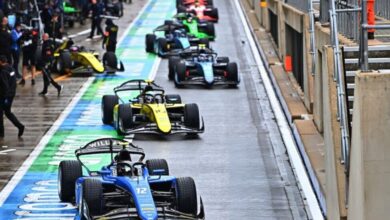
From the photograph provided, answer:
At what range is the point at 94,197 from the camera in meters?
15.6

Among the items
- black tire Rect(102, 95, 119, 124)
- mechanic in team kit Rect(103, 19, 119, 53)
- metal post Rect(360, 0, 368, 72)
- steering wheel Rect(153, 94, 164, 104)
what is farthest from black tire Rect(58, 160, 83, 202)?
mechanic in team kit Rect(103, 19, 119, 53)

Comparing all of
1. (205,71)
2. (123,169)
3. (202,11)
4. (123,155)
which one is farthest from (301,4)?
(202,11)

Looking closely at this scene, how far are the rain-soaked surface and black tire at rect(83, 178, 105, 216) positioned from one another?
159cm

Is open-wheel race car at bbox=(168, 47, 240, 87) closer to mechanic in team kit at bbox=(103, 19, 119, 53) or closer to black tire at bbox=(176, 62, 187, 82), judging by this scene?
black tire at bbox=(176, 62, 187, 82)

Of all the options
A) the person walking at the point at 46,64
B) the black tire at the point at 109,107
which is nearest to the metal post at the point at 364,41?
the black tire at the point at 109,107

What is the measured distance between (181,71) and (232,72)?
1346 mm

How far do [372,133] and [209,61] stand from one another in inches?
748

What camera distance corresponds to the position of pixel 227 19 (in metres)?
56.9

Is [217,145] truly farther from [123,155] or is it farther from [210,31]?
[210,31]

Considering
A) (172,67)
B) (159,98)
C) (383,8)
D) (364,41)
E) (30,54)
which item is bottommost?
(172,67)

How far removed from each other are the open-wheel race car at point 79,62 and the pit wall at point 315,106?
15.5 feet

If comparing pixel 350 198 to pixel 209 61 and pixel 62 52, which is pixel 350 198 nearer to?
pixel 209 61

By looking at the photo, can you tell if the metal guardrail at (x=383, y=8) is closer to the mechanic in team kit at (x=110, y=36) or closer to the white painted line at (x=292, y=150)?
the white painted line at (x=292, y=150)

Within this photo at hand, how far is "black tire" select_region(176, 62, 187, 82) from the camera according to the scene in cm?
3166
